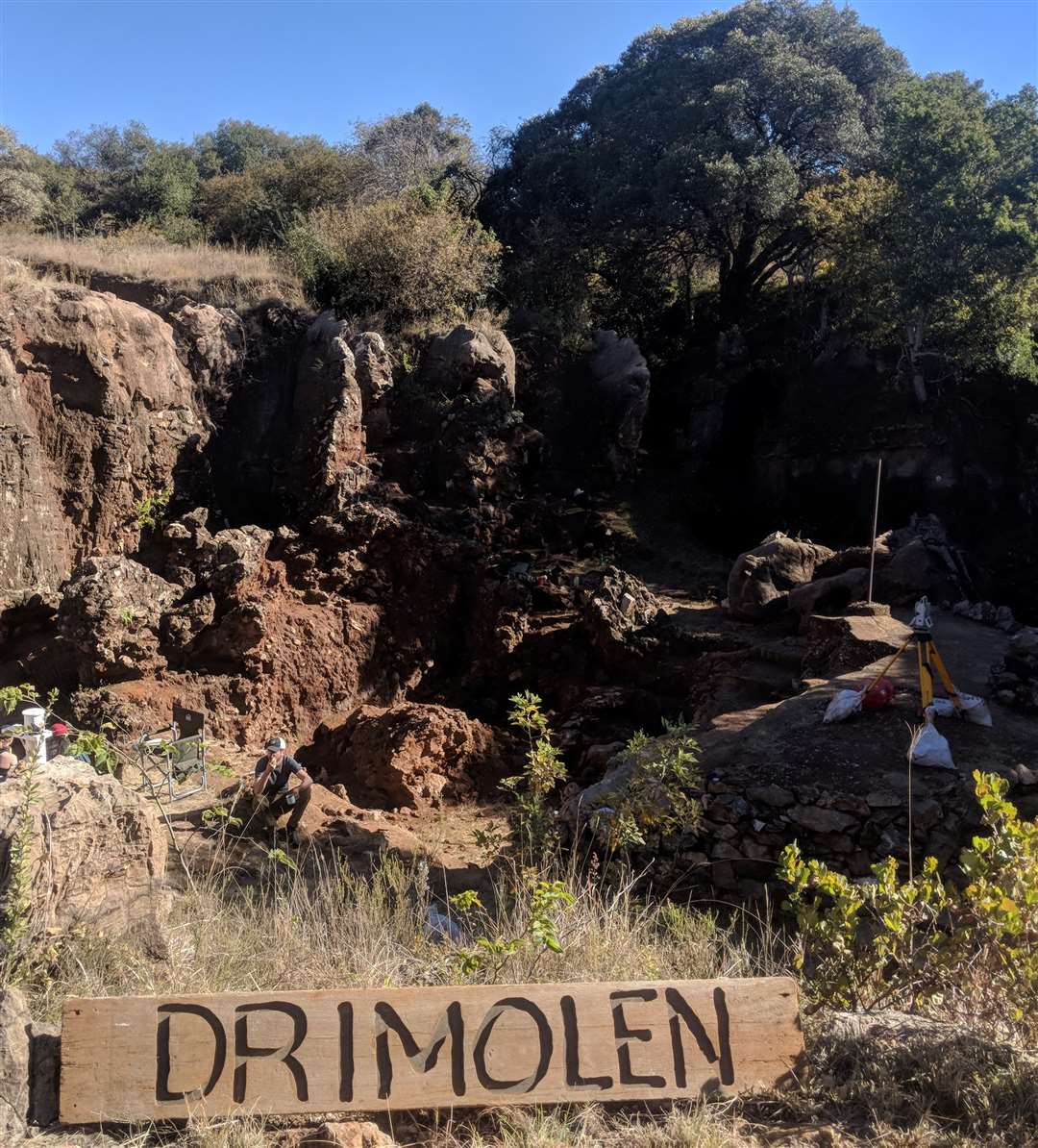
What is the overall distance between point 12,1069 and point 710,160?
18.3m

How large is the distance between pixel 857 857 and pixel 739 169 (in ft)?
48.7

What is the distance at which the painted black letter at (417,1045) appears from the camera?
116 inches

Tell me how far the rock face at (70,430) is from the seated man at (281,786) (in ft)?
17.5

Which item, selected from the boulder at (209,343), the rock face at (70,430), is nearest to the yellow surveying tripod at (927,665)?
the rock face at (70,430)

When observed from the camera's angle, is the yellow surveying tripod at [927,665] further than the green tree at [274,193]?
No

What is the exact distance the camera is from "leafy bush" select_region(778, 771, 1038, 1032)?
11.0ft

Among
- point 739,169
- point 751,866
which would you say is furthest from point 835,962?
point 739,169

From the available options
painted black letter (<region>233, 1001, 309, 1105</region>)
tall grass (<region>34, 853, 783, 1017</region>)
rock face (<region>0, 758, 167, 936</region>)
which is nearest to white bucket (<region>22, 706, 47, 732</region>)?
tall grass (<region>34, 853, 783, 1017</region>)

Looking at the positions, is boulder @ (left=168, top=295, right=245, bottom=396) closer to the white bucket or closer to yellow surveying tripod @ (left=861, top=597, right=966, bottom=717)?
the white bucket

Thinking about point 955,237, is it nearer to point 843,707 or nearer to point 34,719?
point 843,707

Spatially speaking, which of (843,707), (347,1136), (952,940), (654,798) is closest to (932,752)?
(843,707)

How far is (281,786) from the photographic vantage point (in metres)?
7.62

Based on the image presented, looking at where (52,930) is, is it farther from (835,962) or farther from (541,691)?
(541,691)

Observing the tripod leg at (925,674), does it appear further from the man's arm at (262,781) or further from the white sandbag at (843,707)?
the man's arm at (262,781)
